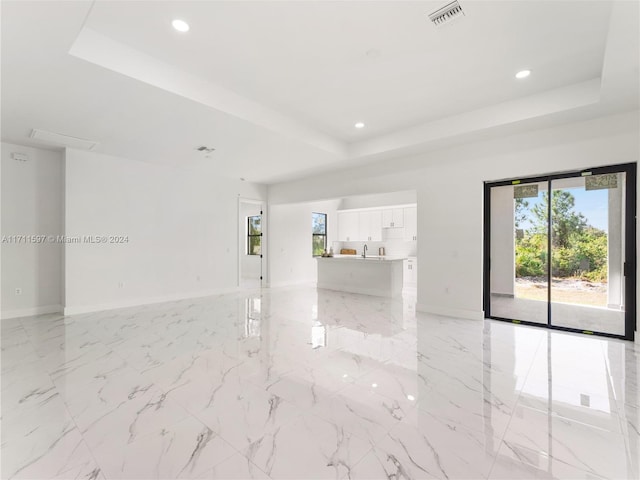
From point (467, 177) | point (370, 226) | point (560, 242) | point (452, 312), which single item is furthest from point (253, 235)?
point (560, 242)

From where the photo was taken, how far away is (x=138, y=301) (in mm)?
6227

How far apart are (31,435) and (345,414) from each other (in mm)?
2091

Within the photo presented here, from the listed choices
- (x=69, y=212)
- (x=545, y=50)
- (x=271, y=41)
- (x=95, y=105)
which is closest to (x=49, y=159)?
(x=69, y=212)

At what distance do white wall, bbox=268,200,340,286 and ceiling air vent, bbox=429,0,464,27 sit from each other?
6.58 m

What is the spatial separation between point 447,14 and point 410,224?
21.9 feet

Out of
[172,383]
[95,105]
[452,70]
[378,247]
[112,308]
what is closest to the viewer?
[172,383]

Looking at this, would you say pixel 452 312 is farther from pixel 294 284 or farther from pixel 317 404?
pixel 294 284

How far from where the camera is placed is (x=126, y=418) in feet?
7.27

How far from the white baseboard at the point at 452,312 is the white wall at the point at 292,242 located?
176 inches

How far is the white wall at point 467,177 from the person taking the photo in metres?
4.09

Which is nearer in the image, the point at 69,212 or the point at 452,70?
the point at 452,70

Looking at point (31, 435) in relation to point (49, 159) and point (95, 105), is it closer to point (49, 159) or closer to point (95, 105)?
point (95, 105)

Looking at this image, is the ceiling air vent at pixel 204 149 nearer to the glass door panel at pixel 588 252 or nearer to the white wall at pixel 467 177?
the white wall at pixel 467 177

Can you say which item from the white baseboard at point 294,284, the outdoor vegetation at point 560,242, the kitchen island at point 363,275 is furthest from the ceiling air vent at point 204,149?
the outdoor vegetation at point 560,242
